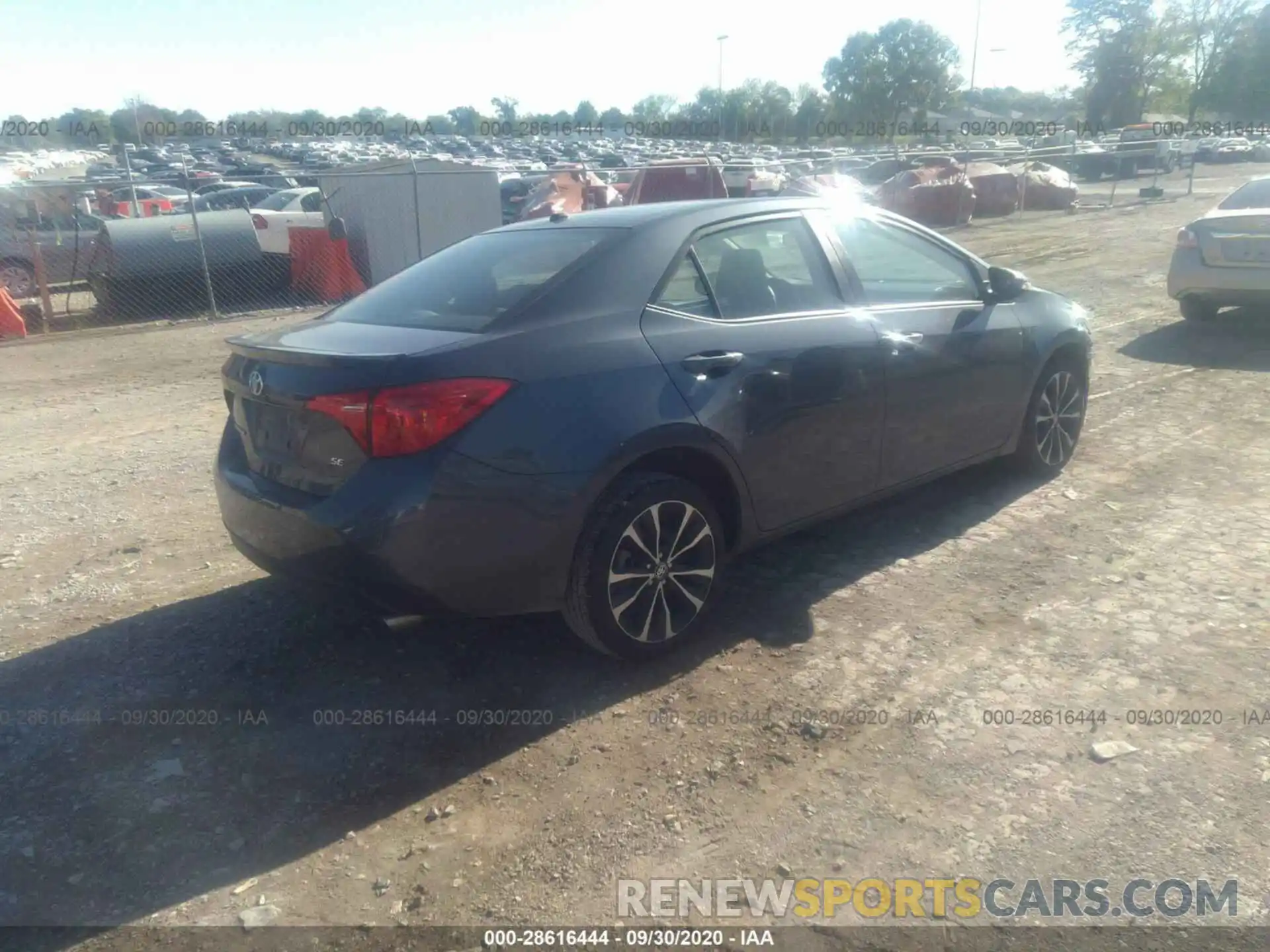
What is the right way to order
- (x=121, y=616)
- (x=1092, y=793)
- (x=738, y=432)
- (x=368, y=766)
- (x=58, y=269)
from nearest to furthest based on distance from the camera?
(x=1092, y=793)
(x=368, y=766)
(x=738, y=432)
(x=121, y=616)
(x=58, y=269)

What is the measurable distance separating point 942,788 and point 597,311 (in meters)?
1.98

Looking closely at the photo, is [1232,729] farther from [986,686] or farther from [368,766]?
[368,766]

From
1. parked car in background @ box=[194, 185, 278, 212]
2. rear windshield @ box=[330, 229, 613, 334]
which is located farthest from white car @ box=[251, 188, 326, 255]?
rear windshield @ box=[330, 229, 613, 334]

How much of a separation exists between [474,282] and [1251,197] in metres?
8.81

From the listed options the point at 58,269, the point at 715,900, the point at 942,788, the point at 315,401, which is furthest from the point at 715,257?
the point at 58,269

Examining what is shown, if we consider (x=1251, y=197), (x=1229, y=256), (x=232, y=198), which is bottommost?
(x=1229, y=256)

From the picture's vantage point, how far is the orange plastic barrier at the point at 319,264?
14844 mm

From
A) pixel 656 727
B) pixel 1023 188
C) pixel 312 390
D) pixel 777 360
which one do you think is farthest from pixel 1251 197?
pixel 1023 188

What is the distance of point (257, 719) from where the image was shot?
11.8ft

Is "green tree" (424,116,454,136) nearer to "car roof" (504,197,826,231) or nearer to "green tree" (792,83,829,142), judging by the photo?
"green tree" (792,83,829,142)

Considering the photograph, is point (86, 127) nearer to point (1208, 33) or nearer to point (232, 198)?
point (232, 198)

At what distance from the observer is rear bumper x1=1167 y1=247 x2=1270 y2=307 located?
29.5ft

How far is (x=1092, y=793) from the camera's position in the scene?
304 cm

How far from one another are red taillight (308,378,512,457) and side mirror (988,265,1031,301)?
3165 millimetres
